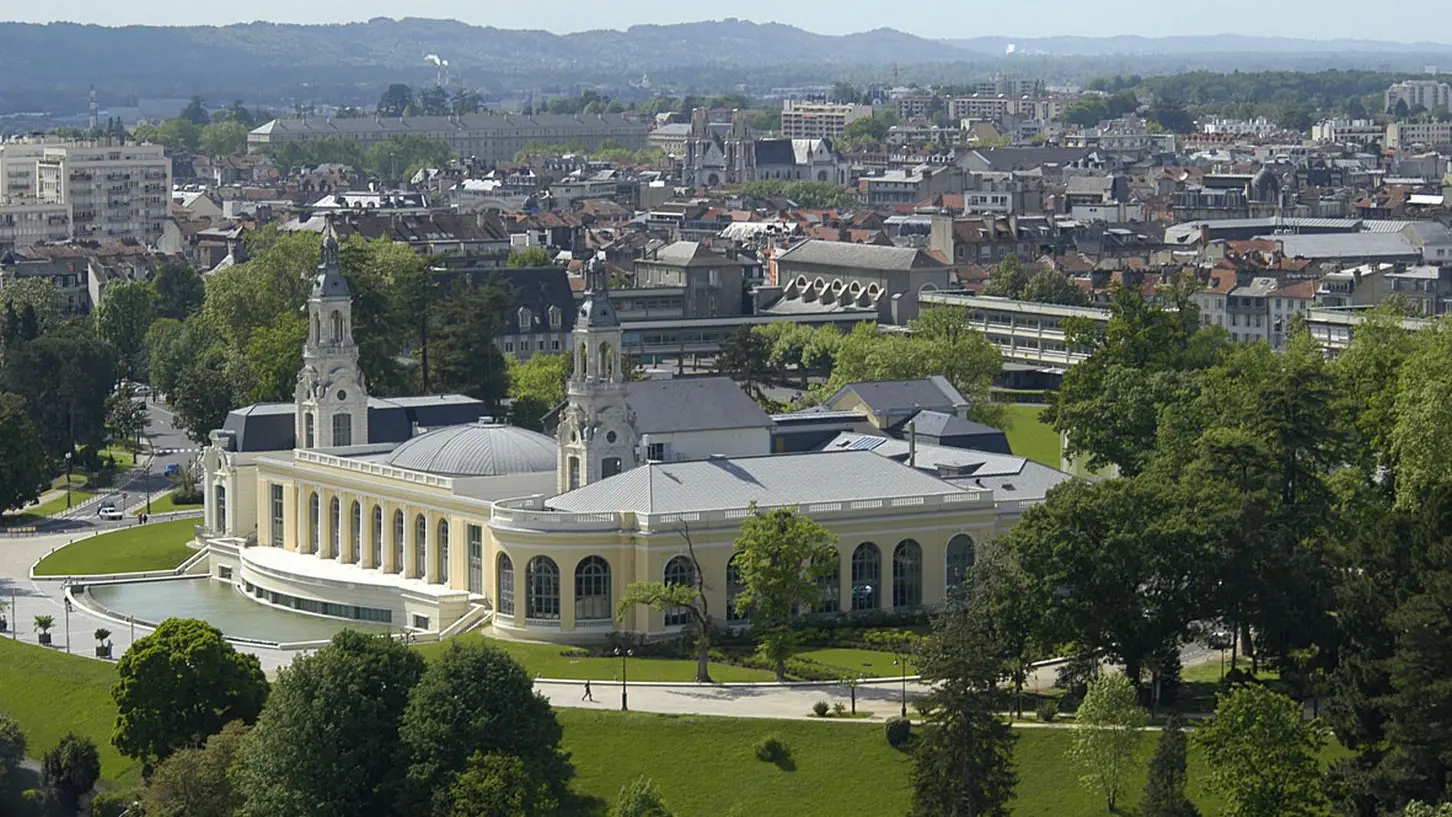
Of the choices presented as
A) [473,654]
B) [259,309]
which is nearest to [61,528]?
[259,309]

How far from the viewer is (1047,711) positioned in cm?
6028

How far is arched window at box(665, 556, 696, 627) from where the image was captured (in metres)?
68.9

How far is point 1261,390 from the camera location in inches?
2783

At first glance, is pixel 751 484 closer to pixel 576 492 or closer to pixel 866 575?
pixel 866 575

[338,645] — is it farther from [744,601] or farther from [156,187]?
[156,187]

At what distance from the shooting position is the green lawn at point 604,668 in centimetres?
6519

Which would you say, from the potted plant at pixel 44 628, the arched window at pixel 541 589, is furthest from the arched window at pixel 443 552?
the potted plant at pixel 44 628

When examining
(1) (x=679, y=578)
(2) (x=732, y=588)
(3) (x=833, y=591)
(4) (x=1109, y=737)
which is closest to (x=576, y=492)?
(1) (x=679, y=578)

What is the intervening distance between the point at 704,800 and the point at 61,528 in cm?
3751

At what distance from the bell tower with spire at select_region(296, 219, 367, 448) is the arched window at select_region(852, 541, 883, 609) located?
18284mm

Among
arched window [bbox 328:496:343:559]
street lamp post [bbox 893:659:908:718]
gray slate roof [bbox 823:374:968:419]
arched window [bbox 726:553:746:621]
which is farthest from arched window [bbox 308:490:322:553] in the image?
street lamp post [bbox 893:659:908:718]

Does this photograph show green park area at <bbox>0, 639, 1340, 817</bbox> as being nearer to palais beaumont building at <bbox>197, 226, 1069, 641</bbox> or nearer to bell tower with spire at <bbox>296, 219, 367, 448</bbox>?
Answer: palais beaumont building at <bbox>197, 226, 1069, 641</bbox>

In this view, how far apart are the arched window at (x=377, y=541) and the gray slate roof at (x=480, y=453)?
1383 mm

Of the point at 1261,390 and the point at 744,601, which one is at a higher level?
the point at 1261,390
